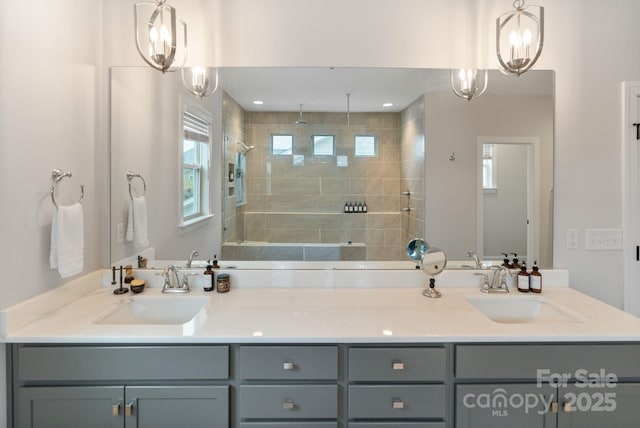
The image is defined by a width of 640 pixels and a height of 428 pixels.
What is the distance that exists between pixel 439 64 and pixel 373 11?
1.58ft

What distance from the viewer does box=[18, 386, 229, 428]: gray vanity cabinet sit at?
4.70ft

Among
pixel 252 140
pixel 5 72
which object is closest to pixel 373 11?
pixel 252 140

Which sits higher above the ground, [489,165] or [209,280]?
[489,165]

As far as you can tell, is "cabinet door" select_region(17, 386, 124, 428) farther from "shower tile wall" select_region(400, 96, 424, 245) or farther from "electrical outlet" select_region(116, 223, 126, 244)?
"shower tile wall" select_region(400, 96, 424, 245)

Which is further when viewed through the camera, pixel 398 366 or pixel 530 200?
pixel 530 200

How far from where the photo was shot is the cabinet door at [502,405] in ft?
4.75

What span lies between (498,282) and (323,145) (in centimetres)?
129

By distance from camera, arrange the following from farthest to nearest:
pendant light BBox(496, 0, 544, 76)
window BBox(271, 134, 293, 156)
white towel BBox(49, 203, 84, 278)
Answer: window BBox(271, 134, 293, 156) → pendant light BBox(496, 0, 544, 76) → white towel BBox(49, 203, 84, 278)

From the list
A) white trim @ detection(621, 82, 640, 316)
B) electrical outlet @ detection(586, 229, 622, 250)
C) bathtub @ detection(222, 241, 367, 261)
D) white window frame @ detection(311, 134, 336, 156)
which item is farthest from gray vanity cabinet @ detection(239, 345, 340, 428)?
white trim @ detection(621, 82, 640, 316)

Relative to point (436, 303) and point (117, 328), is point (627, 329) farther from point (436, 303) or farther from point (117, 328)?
point (117, 328)

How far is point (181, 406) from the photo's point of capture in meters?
1.44

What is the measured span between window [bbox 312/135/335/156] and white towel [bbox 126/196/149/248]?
42.0 inches

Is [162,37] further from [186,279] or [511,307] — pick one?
A: [511,307]

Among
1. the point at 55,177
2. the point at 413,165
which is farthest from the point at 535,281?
the point at 55,177
